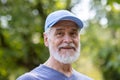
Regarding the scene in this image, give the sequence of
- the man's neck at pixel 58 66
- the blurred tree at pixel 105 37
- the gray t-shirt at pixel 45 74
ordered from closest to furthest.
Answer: the gray t-shirt at pixel 45 74 < the man's neck at pixel 58 66 < the blurred tree at pixel 105 37

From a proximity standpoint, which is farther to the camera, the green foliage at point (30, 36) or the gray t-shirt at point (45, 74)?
the green foliage at point (30, 36)

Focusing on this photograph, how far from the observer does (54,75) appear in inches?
123

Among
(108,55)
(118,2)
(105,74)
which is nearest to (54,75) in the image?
(118,2)

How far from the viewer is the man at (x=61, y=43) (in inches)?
122

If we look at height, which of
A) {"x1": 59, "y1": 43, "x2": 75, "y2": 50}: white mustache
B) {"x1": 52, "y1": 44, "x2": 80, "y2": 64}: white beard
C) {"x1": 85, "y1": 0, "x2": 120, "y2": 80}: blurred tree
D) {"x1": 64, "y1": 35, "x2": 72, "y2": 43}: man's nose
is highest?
{"x1": 64, "y1": 35, "x2": 72, "y2": 43}: man's nose

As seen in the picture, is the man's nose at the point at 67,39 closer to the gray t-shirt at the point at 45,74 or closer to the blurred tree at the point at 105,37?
the gray t-shirt at the point at 45,74

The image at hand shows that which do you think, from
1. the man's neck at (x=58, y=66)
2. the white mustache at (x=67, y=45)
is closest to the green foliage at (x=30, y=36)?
the man's neck at (x=58, y=66)

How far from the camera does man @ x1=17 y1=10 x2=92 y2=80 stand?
3098 mm

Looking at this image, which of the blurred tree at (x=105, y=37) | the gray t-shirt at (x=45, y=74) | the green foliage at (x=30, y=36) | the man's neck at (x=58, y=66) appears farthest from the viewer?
the green foliage at (x=30, y=36)

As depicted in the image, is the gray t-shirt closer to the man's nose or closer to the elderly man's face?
the elderly man's face

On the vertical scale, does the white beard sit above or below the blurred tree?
above

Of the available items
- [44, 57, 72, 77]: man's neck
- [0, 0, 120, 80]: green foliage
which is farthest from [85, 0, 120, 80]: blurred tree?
[44, 57, 72, 77]: man's neck

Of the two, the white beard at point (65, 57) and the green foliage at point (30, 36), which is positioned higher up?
the white beard at point (65, 57)

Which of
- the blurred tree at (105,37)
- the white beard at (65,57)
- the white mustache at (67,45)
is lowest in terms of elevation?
the blurred tree at (105,37)
